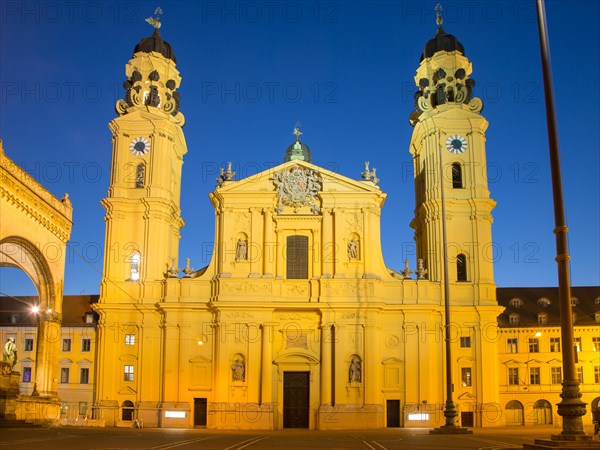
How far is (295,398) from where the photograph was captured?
46.4m

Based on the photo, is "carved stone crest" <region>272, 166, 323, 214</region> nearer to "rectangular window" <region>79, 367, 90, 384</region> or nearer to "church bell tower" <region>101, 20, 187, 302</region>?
"church bell tower" <region>101, 20, 187, 302</region>

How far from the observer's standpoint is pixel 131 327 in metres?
47.9

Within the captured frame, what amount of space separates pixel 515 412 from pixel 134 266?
99.2 ft

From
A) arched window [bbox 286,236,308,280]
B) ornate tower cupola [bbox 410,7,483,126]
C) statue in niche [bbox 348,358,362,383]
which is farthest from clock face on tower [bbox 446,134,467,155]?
statue in niche [bbox 348,358,362,383]

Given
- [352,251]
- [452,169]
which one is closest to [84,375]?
[352,251]

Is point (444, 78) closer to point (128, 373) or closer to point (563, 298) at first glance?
point (128, 373)

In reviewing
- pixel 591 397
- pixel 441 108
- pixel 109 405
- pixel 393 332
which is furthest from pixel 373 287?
pixel 591 397

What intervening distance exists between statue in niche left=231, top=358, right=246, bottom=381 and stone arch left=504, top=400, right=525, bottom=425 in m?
22.1

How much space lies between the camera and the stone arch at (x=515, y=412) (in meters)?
56.2

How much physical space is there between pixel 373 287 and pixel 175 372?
43.5 feet

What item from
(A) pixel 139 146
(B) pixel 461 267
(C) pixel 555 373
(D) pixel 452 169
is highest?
(A) pixel 139 146

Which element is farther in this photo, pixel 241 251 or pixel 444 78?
pixel 444 78

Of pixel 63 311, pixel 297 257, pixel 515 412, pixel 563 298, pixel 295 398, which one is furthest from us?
pixel 63 311

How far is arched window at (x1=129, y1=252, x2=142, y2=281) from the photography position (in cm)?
4850
